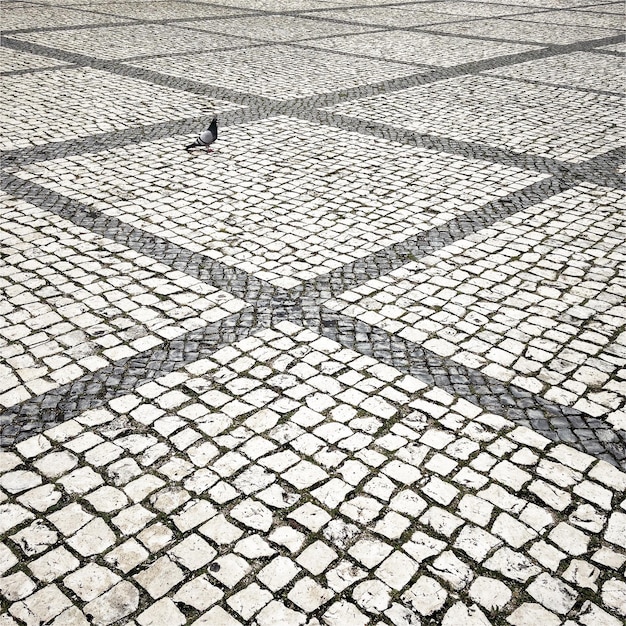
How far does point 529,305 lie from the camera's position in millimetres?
5449

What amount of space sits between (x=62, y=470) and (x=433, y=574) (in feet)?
6.62

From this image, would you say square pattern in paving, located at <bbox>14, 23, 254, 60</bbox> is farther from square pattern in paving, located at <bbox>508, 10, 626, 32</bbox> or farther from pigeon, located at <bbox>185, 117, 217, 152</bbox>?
square pattern in paving, located at <bbox>508, 10, 626, 32</bbox>

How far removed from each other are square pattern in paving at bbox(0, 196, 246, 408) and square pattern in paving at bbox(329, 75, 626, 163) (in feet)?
17.1

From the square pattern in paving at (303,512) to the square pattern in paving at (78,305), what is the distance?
1.76 ft

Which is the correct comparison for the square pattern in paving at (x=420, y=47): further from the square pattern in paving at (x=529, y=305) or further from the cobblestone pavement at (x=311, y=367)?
the square pattern in paving at (x=529, y=305)

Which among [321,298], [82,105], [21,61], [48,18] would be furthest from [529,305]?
[48,18]

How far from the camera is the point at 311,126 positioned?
9.75m

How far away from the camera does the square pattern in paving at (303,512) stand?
10.2 feet

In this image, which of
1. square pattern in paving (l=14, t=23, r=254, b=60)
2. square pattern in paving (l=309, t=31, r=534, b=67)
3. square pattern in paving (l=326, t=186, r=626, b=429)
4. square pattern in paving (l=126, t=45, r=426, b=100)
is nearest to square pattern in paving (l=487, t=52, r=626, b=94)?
square pattern in paving (l=309, t=31, r=534, b=67)

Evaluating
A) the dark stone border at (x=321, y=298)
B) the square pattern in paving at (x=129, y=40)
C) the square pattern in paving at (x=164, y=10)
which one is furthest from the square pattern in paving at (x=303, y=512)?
the square pattern in paving at (x=164, y=10)

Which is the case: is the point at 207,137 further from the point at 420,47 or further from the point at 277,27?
the point at 277,27

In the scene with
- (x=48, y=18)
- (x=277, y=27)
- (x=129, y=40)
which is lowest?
(x=277, y=27)

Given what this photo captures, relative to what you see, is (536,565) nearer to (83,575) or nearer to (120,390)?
(83,575)

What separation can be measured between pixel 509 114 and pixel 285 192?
4557mm
